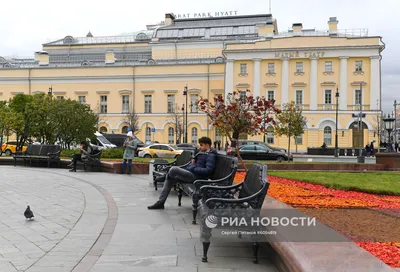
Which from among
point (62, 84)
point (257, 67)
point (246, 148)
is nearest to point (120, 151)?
point (246, 148)

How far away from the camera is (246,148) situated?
97.3 feet

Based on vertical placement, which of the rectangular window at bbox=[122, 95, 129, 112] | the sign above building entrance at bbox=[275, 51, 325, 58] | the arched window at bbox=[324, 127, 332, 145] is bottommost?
the arched window at bbox=[324, 127, 332, 145]

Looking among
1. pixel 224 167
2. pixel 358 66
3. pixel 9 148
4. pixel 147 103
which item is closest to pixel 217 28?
pixel 147 103

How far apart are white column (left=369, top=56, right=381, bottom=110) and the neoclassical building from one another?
110mm

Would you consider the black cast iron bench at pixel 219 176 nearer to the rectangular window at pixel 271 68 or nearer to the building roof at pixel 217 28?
the rectangular window at pixel 271 68

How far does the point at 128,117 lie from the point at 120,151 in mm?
38112

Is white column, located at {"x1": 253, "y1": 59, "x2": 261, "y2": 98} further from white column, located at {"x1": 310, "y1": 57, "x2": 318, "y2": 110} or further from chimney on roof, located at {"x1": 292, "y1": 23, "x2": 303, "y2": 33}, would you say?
chimney on roof, located at {"x1": 292, "y1": 23, "x2": 303, "y2": 33}

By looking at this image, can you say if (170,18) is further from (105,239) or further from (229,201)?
(229,201)

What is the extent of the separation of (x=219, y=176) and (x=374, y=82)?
49.8 meters

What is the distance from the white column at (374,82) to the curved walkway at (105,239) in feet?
156

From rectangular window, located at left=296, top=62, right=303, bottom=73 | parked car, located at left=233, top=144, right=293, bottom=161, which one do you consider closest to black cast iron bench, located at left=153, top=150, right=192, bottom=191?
parked car, located at left=233, top=144, right=293, bottom=161

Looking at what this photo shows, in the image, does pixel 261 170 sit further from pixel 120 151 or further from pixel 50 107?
pixel 50 107

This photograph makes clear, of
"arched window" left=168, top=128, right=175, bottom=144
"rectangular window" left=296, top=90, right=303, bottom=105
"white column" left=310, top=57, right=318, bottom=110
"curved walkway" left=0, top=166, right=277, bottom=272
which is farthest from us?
"arched window" left=168, top=128, right=175, bottom=144

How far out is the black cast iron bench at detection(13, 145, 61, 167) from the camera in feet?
65.5
